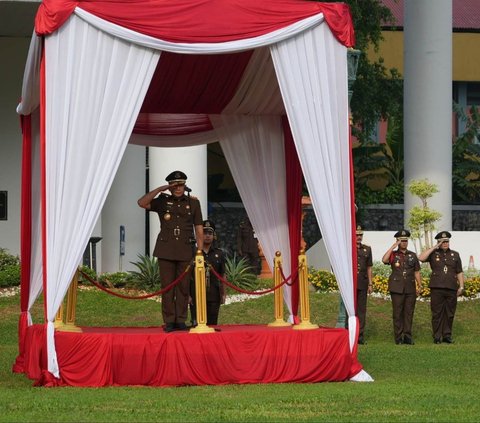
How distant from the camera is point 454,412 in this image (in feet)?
37.7

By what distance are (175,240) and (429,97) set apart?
16.5 m

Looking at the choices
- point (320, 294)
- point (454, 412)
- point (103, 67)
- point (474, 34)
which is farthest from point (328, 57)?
point (474, 34)

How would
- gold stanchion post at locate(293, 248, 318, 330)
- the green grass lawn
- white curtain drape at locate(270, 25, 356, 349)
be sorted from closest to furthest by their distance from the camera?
the green grass lawn < white curtain drape at locate(270, 25, 356, 349) < gold stanchion post at locate(293, 248, 318, 330)

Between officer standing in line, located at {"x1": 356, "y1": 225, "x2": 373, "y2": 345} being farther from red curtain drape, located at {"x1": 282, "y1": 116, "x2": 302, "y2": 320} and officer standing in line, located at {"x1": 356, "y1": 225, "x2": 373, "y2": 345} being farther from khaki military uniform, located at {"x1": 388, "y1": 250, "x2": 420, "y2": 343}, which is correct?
red curtain drape, located at {"x1": 282, "y1": 116, "x2": 302, "y2": 320}

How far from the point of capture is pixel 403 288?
20641mm

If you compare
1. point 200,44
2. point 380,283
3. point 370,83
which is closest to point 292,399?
point 200,44

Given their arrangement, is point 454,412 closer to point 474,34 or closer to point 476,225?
point 476,225

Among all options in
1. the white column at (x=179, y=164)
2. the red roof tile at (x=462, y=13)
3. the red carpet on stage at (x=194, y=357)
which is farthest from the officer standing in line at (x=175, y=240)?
the red roof tile at (x=462, y=13)

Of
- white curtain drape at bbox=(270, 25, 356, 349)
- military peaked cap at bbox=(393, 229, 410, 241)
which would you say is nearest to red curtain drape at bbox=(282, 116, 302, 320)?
white curtain drape at bbox=(270, 25, 356, 349)

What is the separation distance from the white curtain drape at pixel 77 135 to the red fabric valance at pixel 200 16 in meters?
0.18

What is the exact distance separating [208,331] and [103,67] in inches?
115

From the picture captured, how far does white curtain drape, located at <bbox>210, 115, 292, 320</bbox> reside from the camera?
655 inches

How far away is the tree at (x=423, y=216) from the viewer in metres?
28.1

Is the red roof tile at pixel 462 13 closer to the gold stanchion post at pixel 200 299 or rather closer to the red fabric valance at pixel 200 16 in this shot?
the red fabric valance at pixel 200 16
